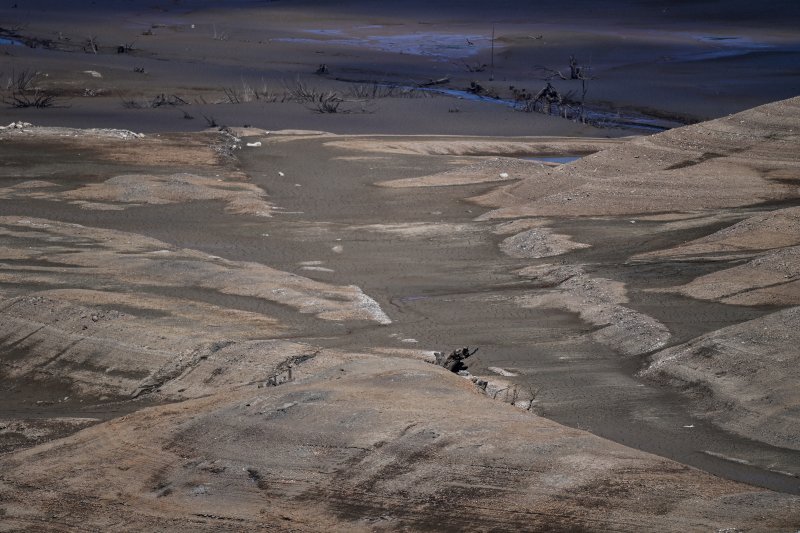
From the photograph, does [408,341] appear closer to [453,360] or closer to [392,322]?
[392,322]

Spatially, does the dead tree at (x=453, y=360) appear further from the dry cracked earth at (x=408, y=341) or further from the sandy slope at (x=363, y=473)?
the sandy slope at (x=363, y=473)

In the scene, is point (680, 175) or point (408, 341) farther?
point (680, 175)

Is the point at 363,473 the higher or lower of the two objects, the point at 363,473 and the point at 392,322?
the higher

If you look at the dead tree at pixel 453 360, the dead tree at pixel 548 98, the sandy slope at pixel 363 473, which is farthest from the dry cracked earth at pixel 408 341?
the dead tree at pixel 548 98

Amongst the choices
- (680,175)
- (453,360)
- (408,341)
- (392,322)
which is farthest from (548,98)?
(453,360)

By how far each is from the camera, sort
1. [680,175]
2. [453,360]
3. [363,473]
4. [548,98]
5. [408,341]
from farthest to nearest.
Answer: [548,98]
[680,175]
[408,341]
[453,360]
[363,473]

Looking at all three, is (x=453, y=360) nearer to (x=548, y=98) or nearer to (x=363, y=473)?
(x=363, y=473)

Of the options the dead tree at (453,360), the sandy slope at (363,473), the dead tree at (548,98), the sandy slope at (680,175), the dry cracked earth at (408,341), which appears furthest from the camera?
the dead tree at (548,98)

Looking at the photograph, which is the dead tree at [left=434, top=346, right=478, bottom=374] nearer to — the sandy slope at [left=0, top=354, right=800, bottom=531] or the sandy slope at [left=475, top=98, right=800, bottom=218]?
the sandy slope at [left=0, top=354, right=800, bottom=531]

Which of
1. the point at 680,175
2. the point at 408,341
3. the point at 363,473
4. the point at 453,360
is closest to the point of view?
the point at 363,473

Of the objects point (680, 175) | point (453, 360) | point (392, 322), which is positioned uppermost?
point (680, 175)
